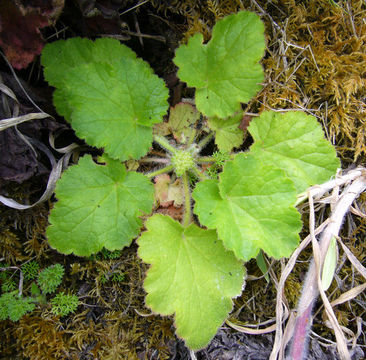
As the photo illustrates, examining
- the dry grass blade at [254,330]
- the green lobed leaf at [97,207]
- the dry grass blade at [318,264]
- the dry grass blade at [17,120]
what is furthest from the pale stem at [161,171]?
the dry grass blade at [254,330]

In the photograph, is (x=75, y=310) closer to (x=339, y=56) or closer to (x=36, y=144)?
(x=36, y=144)

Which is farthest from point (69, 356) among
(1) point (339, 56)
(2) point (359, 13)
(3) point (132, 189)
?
(2) point (359, 13)

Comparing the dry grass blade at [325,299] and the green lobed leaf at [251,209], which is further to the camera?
the dry grass blade at [325,299]

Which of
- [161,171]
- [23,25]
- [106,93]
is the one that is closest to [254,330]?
[161,171]

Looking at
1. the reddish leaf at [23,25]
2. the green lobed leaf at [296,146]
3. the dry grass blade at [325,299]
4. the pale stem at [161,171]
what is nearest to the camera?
the reddish leaf at [23,25]

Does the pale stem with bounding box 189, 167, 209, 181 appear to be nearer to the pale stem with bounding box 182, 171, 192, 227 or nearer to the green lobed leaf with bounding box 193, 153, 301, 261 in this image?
the pale stem with bounding box 182, 171, 192, 227

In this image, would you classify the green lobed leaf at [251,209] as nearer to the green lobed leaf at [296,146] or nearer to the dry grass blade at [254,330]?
the green lobed leaf at [296,146]
